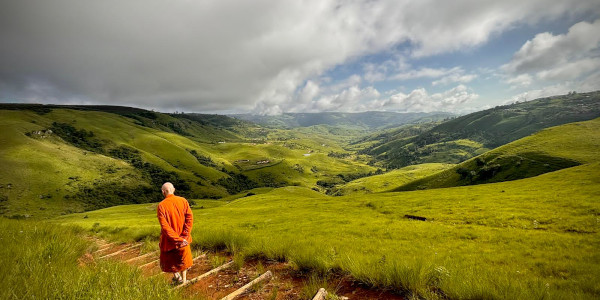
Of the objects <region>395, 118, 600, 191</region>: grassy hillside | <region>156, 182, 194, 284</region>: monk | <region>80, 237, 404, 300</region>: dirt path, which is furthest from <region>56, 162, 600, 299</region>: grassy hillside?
<region>395, 118, 600, 191</region>: grassy hillside

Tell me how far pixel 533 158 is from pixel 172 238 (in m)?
152

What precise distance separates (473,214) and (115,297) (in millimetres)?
36082

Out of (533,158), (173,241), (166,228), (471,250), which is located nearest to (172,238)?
(173,241)

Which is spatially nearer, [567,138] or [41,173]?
[567,138]

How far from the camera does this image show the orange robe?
29.6 feet

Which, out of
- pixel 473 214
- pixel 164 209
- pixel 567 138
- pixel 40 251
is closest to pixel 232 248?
pixel 164 209

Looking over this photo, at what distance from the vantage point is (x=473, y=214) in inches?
1179

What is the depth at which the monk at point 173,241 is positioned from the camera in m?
9.01

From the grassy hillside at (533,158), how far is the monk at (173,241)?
133 metres

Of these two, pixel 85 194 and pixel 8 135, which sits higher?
pixel 8 135

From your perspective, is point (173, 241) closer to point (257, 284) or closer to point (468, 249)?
point (257, 284)

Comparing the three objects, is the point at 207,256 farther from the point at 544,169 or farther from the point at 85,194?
the point at 85,194

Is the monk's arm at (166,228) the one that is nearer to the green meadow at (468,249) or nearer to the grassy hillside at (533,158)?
the green meadow at (468,249)

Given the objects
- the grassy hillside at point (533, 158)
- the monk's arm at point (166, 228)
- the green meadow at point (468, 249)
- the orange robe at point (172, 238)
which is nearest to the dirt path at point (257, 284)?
the green meadow at point (468, 249)
